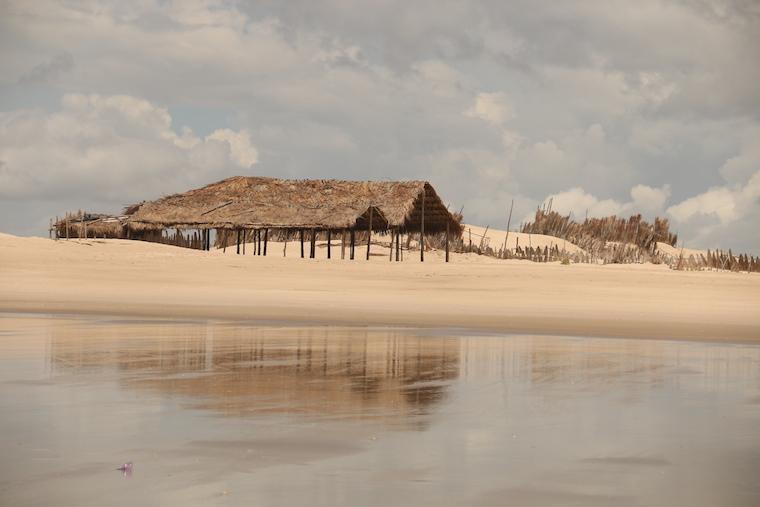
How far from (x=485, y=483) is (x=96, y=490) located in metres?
1.69

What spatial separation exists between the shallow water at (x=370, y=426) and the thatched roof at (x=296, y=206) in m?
26.2

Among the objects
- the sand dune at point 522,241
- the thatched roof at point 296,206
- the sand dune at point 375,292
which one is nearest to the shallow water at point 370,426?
the sand dune at point 375,292

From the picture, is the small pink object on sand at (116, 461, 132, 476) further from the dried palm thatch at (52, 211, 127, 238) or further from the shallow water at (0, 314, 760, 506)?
the dried palm thatch at (52, 211, 127, 238)

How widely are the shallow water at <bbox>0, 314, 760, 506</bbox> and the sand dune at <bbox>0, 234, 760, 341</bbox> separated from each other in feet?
18.3

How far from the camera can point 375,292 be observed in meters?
23.3

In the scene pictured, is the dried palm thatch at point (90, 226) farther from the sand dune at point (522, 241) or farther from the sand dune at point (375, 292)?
the sand dune at point (522, 241)

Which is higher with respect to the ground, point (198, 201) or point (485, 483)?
point (198, 201)

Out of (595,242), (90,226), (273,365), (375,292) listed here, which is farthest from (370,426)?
(595,242)

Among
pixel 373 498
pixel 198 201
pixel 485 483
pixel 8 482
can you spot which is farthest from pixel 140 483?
pixel 198 201

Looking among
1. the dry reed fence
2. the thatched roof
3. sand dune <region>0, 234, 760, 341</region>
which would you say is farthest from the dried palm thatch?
the dry reed fence

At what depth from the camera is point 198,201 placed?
41.1 m

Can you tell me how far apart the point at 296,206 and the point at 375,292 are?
1609 cm

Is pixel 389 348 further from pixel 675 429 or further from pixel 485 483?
pixel 485 483

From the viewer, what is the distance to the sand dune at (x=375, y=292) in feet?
56.7
